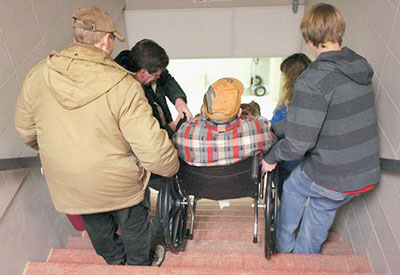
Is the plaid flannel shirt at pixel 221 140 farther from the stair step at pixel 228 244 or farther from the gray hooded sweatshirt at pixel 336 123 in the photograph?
the stair step at pixel 228 244

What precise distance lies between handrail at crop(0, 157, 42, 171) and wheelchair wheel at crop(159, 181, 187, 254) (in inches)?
25.2

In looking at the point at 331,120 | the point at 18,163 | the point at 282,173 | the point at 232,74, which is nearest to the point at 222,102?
the point at 331,120

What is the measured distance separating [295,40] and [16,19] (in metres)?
3.16

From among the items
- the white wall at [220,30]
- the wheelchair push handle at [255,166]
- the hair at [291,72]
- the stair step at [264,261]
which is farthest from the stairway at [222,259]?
the white wall at [220,30]

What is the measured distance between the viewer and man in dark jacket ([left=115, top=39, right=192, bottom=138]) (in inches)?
72.3

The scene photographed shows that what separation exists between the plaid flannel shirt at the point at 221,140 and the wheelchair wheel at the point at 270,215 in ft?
0.64

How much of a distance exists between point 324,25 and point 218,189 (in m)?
0.88

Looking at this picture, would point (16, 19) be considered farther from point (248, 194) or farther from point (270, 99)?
point (270, 99)

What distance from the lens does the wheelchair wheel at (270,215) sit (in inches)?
65.3

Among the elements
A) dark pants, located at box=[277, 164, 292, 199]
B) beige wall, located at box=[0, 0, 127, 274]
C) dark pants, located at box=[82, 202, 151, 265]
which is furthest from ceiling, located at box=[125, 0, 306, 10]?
dark pants, located at box=[82, 202, 151, 265]

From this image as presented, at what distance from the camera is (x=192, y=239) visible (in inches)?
83.0

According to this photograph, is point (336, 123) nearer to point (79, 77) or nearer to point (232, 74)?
point (79, 77)

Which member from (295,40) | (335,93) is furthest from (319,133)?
(295,40)

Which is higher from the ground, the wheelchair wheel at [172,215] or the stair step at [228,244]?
the wheelchair wheel at [172,215]
